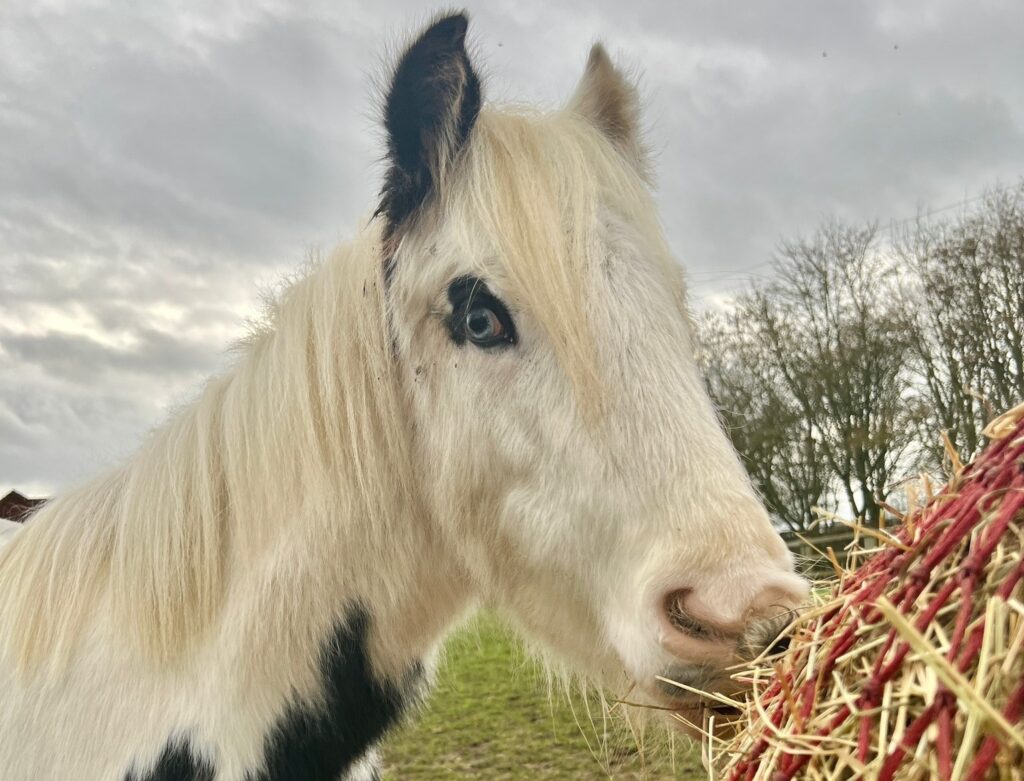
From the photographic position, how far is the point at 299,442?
7.23 feet

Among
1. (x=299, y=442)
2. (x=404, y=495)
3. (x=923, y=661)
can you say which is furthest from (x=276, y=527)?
(x=923, y=661)

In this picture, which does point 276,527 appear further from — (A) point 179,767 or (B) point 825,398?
(B) point 825,398

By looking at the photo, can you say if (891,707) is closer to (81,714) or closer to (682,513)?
(682,513)

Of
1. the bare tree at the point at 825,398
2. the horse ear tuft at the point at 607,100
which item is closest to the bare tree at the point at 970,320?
the bare tree at the point at 825,398

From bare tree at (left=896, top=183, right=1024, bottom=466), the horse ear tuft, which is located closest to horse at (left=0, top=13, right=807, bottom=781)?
the horse ear tuft

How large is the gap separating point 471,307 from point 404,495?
1.94 feet

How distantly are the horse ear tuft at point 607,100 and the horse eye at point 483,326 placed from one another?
110cm

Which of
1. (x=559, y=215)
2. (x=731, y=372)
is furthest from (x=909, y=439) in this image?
(x=559, y=215)

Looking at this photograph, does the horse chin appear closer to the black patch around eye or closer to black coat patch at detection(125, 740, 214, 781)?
the black patch around eye

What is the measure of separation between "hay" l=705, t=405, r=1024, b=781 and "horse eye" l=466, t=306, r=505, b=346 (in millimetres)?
1084

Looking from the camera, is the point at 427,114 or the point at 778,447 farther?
the point at 778,447

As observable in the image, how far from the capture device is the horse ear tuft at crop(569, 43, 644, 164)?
9.16ft

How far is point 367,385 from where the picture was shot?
2256 millimetres

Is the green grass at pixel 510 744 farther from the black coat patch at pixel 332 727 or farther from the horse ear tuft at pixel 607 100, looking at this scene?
the horse ear tuft at pixel 607 100
